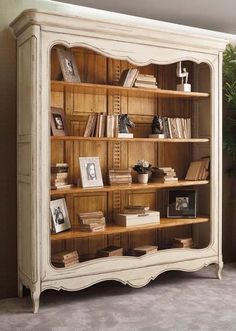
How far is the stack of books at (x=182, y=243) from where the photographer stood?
4094 mm

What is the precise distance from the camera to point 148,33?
361cm

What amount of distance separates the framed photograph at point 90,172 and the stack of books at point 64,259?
58 cm

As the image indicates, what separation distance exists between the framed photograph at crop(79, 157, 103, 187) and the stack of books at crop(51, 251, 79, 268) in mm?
580

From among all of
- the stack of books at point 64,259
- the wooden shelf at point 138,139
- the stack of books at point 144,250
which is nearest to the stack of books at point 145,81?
the wooden shelf at point 138,139

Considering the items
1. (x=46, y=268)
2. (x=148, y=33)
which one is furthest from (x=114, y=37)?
(x=46, y=268)

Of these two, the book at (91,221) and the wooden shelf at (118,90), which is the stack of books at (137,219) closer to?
the book at (91,221)

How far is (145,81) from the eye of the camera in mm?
3807

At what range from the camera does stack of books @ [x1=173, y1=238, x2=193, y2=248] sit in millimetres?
4094

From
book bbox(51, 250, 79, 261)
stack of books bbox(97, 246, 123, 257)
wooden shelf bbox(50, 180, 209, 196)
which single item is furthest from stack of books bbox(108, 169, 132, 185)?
book bbox(51, 250, 79, 261)

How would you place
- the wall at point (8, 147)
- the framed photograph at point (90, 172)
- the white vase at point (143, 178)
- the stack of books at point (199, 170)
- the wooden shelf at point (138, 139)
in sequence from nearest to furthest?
the wooden shelf at point (138, 139) < the wall at point (8, 147) < the framed photograph at point (90, 172) < the white vase at point (143, 178) < the stack of books at point (199, 170)

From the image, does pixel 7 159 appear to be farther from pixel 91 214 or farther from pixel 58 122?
pixel 91 214

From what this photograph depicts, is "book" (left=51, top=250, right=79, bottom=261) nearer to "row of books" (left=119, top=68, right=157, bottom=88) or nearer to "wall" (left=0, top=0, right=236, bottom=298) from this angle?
"wall" (left=0, top=0, right=236, bottom=298)

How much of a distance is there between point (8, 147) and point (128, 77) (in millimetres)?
1180

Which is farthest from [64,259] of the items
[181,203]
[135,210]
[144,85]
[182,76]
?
[182,76]
